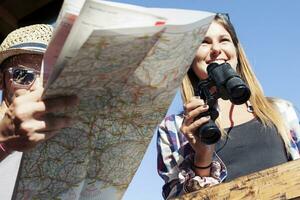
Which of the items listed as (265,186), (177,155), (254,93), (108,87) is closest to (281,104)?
(254,93)

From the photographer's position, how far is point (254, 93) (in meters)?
1.68

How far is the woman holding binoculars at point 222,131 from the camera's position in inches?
54.4

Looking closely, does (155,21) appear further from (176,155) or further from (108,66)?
(176,155)

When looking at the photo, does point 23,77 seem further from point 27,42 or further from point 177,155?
point 177,155

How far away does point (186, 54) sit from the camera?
2.94 feet

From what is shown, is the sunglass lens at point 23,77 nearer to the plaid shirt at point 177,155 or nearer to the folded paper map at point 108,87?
the folded paper map at point 108,87

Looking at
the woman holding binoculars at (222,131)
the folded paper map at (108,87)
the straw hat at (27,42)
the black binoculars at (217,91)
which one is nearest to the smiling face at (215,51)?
the woman holding binoculars at (222,131)

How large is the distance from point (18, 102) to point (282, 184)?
0.53 metres

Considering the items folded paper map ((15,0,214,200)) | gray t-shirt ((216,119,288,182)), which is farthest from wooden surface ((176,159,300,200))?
gray t-shirt ((216,119,288,182))

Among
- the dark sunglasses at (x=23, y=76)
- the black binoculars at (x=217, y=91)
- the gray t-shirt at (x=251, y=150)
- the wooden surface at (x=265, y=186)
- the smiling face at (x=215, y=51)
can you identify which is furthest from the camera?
the smiling face at (x=215, y=51)

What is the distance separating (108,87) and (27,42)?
0.47 meters

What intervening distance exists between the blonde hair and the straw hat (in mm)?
532

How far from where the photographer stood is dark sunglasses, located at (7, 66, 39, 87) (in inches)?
45.5

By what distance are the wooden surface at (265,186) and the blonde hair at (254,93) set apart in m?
0.49
